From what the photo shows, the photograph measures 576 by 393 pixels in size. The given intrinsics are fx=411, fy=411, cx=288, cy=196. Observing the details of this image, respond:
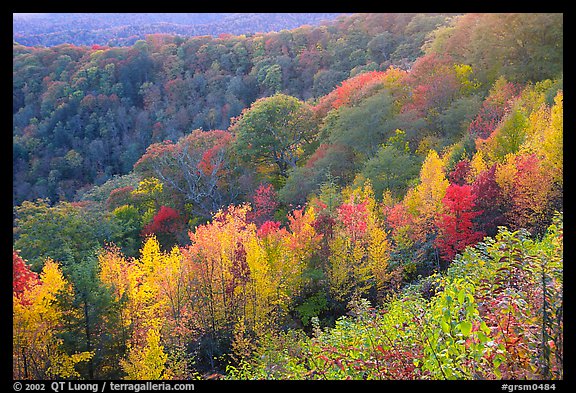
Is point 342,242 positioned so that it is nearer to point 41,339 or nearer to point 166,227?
point 41,339

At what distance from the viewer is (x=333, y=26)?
68875 millimetres

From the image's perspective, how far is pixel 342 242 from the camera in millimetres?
17797

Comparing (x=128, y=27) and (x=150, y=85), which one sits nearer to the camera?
(x=150, y=85)

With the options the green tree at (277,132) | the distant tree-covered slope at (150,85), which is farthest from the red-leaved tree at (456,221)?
the distant tree-covered slope at (150,85)

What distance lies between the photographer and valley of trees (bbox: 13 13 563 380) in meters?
5.15

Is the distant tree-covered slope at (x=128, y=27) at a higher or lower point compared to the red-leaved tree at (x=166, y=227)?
higher

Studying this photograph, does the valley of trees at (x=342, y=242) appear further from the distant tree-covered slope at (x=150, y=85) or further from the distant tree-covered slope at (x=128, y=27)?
the distant tree-covered slope at (x=128, y=27)

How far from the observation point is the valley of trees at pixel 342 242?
5148mm

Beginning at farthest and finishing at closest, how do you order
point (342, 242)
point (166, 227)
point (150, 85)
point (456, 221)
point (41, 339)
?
point (150, 85)
point (166, 227)
point (342, 242)
point (456, 221)
point (41, 339)

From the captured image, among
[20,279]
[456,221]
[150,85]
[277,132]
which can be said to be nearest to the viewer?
[20,279]

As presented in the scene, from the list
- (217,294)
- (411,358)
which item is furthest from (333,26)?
(411,358)

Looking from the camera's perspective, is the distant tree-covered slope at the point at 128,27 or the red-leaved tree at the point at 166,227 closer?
the red-leaved tree at the point at 166,227

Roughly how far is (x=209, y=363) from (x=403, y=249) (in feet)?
30.6

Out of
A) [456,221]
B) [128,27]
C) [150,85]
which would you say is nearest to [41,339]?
[456,221]
